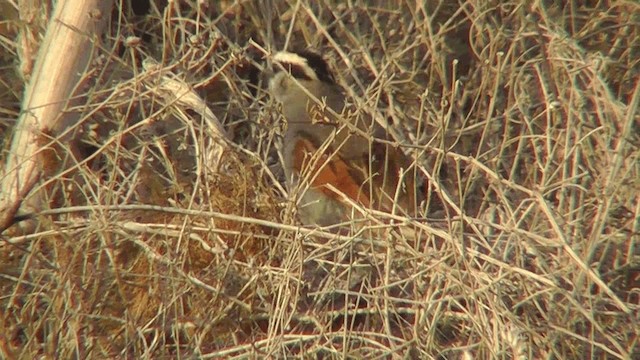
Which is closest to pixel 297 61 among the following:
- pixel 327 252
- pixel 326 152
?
pixel 326 152

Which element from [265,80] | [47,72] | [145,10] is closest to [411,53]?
[265,80]

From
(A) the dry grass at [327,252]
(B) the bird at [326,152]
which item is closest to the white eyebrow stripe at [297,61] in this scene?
(B) the bird at [326,152]

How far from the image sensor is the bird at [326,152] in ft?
13.4

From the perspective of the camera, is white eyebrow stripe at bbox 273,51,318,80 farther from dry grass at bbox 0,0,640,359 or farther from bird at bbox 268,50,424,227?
dry grass at bbox 0,0,640,359

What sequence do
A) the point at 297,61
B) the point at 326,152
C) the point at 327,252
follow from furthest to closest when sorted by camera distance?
the point at 297,61 < the point at 326,152 < the point at 327,252

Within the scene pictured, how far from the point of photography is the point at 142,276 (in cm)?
334

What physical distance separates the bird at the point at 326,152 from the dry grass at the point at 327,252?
128 mm

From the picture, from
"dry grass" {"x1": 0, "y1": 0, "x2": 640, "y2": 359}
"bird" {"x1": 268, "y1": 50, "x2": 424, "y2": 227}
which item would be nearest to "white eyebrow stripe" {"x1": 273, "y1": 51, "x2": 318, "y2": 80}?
"bird" {"x1": 268, "y1": 50, "x2": 424, "y2": 227}

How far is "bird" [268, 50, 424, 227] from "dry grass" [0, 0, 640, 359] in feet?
0.42

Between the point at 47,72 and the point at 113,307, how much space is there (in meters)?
1.24

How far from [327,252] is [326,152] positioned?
2.85 feet

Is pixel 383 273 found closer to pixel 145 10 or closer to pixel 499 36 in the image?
pixel 499 36

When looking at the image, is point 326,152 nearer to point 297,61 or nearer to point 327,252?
point 297,61

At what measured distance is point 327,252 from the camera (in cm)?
340
